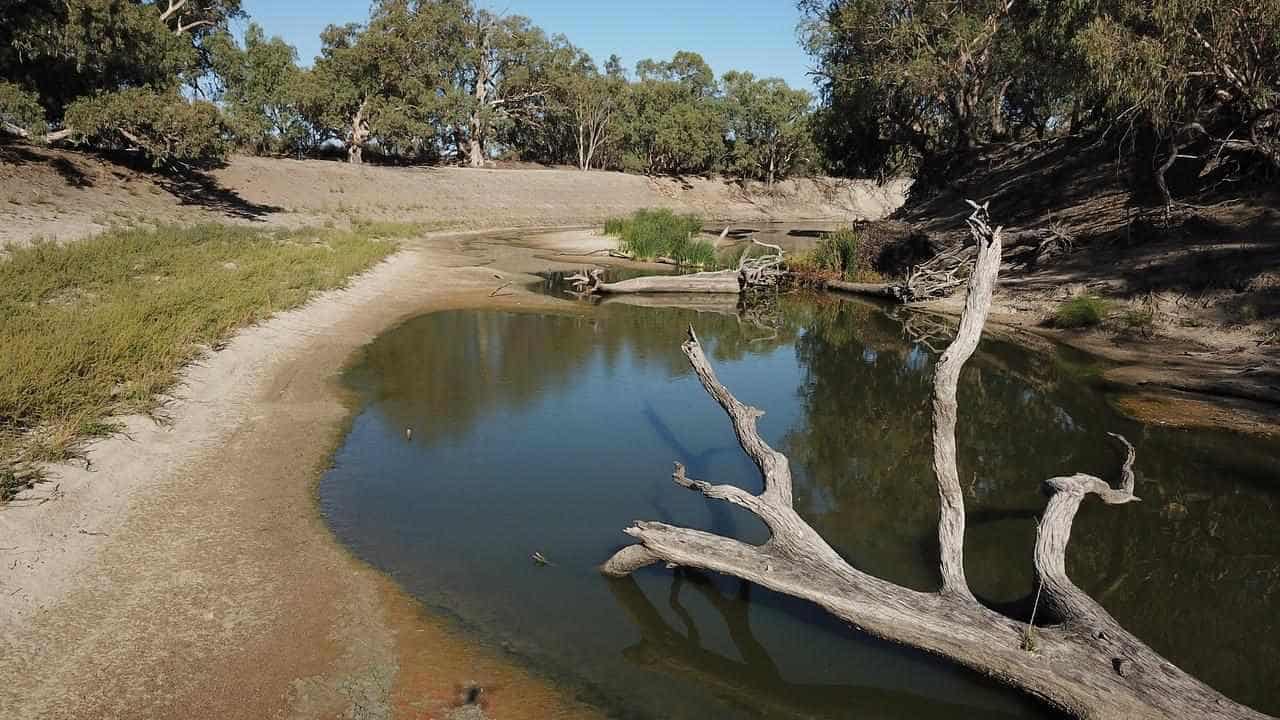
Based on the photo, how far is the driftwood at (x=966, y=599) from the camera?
4.46 metres

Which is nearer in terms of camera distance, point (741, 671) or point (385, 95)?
point (741, 671)

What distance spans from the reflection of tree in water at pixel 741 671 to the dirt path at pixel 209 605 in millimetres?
943

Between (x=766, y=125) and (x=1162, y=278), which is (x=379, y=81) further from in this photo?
(x=1162, y=278)

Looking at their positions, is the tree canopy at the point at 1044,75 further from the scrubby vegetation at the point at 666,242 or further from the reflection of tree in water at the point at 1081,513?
the scrubby vegetation at the point at 666,242

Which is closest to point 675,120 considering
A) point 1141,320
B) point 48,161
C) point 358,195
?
point 358,195

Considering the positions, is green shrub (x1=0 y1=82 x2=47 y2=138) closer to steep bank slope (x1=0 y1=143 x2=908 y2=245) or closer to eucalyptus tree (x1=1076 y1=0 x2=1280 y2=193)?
steep bank slope (x1=0 y1=143 x2=908 y2=245)

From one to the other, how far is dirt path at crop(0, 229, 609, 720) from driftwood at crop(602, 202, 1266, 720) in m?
1.66

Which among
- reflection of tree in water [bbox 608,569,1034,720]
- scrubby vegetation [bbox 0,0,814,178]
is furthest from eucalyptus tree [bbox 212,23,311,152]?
reflection of tree in water [bbox 608,569,1034,720]

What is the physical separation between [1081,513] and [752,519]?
3.60m

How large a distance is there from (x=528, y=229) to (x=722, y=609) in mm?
40585

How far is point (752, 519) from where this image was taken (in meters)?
7.92

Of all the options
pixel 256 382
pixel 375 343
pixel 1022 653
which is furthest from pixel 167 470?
pixel 1022 653

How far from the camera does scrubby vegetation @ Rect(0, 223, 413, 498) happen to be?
8109 millimetres

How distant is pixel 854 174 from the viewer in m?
42.7
